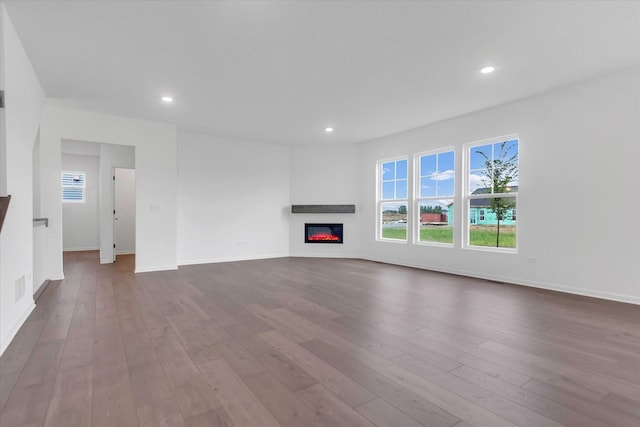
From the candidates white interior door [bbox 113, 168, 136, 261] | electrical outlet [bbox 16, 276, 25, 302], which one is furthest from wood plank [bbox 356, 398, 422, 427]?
white interior door [bbox 113, 168, 136, 261]

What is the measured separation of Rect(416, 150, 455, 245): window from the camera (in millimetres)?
5848

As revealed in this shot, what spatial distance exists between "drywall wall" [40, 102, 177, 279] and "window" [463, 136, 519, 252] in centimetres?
529

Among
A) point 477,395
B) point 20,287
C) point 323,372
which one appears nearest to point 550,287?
point 477,395

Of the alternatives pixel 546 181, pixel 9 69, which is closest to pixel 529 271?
pixel 546 181

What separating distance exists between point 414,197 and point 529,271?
2.41 meters

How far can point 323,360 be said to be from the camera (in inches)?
89.7

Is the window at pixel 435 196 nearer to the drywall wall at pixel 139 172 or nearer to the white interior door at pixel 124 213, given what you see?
the drywall wall at pixel 139 172

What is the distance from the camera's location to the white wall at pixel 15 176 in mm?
2596

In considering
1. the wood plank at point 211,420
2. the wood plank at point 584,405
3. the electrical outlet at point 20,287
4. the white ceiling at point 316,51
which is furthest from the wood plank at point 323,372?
the white ceiling at point 316,51

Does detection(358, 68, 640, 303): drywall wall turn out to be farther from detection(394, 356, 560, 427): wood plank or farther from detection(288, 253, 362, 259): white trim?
detection(394, 356, 560, 427): wood plank

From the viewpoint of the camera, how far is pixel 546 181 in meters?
4.45

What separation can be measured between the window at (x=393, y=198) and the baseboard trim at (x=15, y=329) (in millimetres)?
5817

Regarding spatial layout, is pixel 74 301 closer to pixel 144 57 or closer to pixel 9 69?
pixel 9 69

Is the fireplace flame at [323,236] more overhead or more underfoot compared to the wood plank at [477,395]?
more overhead
